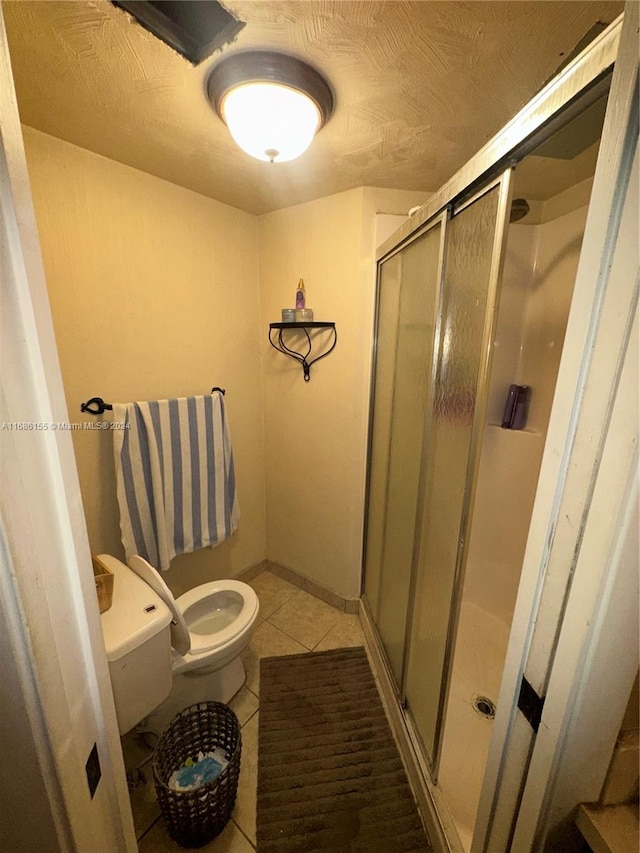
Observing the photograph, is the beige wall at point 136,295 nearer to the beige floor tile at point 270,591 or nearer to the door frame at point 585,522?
the beige floor tile at point 270,591

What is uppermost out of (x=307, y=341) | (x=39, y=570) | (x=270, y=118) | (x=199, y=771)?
(x=270, y=118)

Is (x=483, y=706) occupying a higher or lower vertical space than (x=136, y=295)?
lower

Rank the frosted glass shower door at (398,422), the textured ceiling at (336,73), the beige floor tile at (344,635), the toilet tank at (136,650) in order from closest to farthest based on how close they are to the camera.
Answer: the textured ceiling at (336,73)
the toilet tank at (136,650)
the frosted glass shower door at (398,422)
the beige floor tile at (344,635)

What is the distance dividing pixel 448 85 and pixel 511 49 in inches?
6.0

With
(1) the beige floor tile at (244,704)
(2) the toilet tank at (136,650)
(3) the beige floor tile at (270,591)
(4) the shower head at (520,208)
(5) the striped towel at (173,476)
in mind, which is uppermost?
(4) the shower head at (520,208)

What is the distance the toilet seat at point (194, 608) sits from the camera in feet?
3.67

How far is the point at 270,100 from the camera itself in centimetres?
85

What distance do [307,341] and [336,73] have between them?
104 centimetres

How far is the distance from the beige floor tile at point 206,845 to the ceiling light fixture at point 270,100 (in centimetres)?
213

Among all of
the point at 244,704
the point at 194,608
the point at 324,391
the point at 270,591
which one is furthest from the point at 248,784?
the point at 324,391

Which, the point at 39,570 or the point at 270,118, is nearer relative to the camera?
the point at 39,570

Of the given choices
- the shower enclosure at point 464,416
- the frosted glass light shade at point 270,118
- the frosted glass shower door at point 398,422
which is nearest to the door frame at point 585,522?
the shower enclosure at point 464,416

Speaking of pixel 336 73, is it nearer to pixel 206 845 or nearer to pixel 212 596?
pixel 212 596

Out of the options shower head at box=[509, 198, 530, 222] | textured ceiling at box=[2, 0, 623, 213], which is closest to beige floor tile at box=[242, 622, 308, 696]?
textured ceiling at box=[2, 0, 623, 213]
